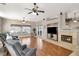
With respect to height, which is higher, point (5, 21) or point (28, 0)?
point (28, 0)

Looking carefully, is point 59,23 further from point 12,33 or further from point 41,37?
point 12,33

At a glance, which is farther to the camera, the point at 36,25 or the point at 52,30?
the point at 52,30

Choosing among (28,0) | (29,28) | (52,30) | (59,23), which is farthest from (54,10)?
(28,0)

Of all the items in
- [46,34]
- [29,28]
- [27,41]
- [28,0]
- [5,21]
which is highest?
[28,0]

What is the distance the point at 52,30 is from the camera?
2.49 m

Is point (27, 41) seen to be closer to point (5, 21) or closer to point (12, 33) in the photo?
point (12, 33)

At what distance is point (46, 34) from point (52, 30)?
20 cm

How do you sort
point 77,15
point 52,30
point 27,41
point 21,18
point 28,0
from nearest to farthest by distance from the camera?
point 28,0
point 21,18
point 77,15
point 52,30
point 27,41

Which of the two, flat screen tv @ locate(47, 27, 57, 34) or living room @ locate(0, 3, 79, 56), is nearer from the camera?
living room @ locate(0, 3, 79, 56)

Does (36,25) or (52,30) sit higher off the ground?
(36,25)

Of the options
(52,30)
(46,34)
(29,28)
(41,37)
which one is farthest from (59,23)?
(29,28)

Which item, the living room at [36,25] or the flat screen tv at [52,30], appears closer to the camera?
the living room at [36,25]

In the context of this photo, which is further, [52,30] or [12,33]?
[52,30]

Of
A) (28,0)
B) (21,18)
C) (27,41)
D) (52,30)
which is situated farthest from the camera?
(27,41)
